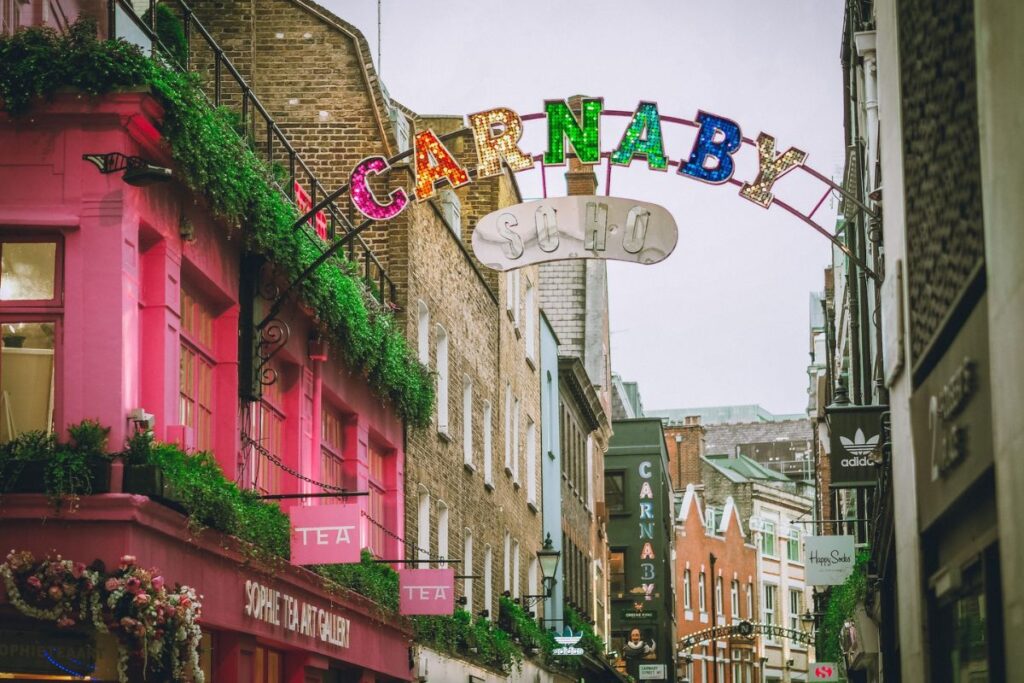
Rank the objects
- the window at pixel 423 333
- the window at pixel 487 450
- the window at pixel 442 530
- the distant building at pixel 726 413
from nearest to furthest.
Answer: the window at pixel 423 333 < the window at pixel 442 530 < the window at pixel 487 450 < the distant building at pixel 726 413

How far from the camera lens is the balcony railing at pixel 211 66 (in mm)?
14891

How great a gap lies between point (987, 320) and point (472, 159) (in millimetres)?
24365

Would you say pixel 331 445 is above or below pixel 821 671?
above

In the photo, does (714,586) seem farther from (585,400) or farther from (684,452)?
(585,400)

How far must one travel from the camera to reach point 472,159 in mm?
33375

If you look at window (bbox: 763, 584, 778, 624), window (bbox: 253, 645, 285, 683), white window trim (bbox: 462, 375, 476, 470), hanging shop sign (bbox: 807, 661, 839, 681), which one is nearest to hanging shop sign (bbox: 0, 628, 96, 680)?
window (bbox: 253, 645, 285, 683)

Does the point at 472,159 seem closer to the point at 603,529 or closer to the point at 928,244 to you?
the point at 928,244

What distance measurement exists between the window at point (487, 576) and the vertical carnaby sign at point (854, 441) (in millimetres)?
9341

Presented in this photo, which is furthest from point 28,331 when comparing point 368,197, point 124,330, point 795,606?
point 795,606

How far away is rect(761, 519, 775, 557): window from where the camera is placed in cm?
9275

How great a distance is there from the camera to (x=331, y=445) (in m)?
21.5

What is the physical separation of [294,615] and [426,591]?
15.7 ft

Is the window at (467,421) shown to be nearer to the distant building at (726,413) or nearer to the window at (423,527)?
the window at (423,527)

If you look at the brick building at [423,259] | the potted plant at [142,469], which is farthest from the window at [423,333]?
the potted plant at [142,469]
